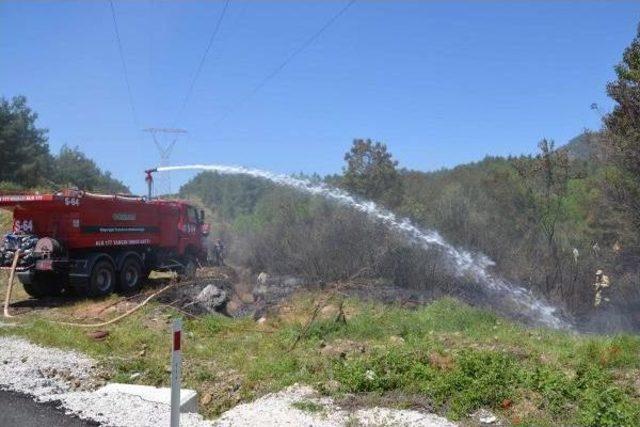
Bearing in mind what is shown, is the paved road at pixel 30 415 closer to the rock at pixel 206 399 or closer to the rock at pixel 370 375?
the rock at pixel 206 399

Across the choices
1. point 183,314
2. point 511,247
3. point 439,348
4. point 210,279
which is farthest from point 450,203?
point 439,348

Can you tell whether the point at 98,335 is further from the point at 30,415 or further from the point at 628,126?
the point at 628,126

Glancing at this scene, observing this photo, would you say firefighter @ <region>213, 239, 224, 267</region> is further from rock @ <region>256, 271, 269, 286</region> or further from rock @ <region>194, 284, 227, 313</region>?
rock @ <region>194, 284, 227, 313</region>

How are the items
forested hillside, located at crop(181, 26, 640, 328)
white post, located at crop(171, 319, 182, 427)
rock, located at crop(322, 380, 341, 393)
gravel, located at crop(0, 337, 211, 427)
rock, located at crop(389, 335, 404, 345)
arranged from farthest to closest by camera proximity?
forested hillside, located at crop(181, 26, 640, 328), rock, located at crop(389, 335, 404, 345), rock, located at crop(322, 380, 341, 393), gravel, located at crop(0, 337, 211, 427), white post, located at crop(171, 319, 182, 427)

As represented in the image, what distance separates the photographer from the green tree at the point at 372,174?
30.4 metres

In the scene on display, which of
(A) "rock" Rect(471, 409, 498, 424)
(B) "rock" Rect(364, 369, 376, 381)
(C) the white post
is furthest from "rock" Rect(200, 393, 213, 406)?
(A) "rock" Rect(471, 409, 498, 424)

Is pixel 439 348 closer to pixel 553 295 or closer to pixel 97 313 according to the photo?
pixel 97 313

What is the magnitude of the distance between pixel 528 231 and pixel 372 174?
35.0ft

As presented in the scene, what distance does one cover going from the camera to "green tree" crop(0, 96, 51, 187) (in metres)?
40.3

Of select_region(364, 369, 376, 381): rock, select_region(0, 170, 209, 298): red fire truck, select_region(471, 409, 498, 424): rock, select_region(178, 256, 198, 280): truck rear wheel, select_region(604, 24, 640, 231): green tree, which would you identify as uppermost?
select_region(604, 24, 640, 231): green tree

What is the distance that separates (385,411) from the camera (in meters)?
5.91

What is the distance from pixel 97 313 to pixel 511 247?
1426cm

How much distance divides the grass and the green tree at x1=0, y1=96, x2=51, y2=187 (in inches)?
1335

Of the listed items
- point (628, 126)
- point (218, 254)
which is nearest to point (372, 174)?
point (218, 254)
